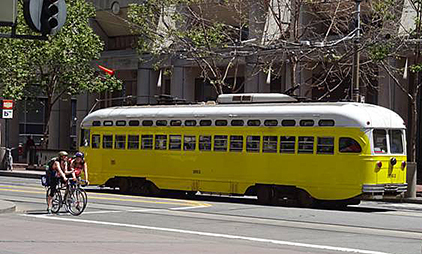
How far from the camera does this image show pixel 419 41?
97.0 feet

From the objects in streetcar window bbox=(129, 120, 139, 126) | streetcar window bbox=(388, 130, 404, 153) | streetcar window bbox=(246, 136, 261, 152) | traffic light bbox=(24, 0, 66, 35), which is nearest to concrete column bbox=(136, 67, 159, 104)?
streetcar window bbox=(129, 120, 139, 126)

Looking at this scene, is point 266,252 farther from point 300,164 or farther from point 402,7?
point 402,7

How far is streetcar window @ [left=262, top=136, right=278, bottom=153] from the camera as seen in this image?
84.1ft

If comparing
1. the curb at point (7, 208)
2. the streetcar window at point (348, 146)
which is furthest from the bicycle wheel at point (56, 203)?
the streetcar window at point (348, 146)

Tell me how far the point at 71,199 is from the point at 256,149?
24.1 ft

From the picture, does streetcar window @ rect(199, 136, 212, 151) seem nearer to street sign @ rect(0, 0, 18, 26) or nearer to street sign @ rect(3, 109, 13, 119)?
street sign @ rect(0, 0, 18, 26)

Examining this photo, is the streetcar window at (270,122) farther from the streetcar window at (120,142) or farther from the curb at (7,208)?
the curb at (7,208)

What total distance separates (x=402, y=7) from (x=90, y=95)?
86.1 feet

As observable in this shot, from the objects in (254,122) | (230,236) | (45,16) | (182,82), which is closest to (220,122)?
(254,122)

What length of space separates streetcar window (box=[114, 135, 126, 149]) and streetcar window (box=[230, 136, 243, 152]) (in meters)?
5.00

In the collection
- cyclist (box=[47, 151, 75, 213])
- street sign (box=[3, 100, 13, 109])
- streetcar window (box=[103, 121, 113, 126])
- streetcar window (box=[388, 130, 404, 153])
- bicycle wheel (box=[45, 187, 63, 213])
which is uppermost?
street sign (box=[3, 100, 13, 109])

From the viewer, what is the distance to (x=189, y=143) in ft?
91.2

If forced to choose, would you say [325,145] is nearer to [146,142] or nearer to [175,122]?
[175,122]

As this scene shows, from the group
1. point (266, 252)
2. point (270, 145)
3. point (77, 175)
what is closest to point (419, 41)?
point (270, 145)
